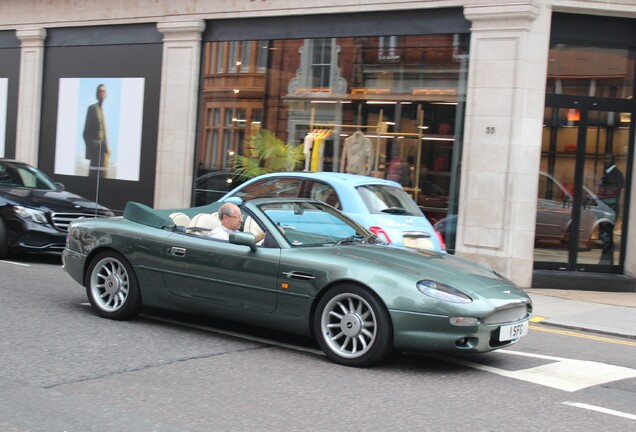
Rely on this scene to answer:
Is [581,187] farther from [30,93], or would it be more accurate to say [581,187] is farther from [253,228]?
[30,93]

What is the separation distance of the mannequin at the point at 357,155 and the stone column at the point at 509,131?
2.52 m

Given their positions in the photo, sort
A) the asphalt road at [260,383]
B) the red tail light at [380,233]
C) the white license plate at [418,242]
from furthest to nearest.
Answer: the white license plate at [418,242] < the red tail light at [380,233] < the asphalt road at [260,383]

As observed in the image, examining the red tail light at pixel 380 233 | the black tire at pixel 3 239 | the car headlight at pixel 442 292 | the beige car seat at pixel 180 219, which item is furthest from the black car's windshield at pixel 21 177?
the car headlight at pixel 442 292

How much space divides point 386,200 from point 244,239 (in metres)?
4.27

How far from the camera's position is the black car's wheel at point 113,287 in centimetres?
786

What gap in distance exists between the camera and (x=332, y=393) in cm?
578

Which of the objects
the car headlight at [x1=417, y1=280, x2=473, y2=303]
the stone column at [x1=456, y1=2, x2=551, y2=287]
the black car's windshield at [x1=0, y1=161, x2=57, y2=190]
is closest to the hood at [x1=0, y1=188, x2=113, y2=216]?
the black car's windshield at [x1=0, y1=161, x2=57, y2=190]

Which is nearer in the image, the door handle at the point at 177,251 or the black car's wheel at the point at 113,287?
the door handle at the point at 177,251

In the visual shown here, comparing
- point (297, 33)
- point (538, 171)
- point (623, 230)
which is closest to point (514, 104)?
point (538, 171)

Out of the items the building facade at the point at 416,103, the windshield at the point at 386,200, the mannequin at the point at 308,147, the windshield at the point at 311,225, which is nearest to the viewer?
the windshield at the point at 311,225

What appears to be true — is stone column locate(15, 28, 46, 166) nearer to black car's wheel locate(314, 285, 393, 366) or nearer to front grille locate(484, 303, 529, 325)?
black car's wheel locate(314, 285, 393, 366)

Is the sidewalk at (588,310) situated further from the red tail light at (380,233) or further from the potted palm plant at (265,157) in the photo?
the potted palm plant at (265,157)

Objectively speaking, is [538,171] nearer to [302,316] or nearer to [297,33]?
[297,33]

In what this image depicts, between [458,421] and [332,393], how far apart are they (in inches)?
38.5
